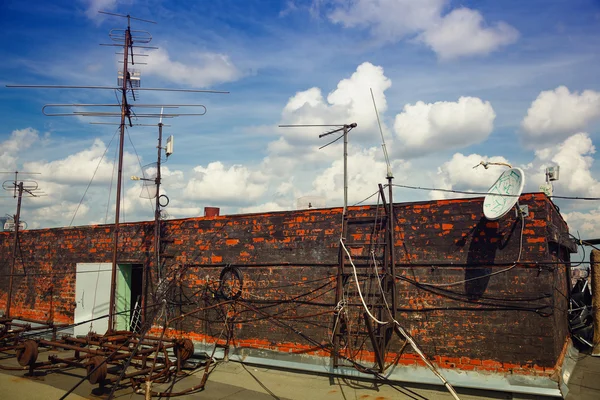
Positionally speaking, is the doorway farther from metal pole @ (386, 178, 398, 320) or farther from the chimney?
metal pole @ (386, 178, 398, 320)

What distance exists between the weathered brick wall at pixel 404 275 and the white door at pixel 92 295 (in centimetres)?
54

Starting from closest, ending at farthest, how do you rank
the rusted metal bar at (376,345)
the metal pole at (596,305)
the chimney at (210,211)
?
the rusted metal bar at (376,345) → the metal pole at (596,305) → the chimney at (210,211)

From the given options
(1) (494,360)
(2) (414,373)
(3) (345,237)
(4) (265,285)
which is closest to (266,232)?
(4) (265,285)

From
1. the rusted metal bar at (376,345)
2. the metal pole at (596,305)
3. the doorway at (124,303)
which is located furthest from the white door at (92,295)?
the metal pole at (596,305)

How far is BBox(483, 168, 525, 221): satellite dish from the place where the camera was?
7.71 m

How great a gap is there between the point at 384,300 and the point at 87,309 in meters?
9.59

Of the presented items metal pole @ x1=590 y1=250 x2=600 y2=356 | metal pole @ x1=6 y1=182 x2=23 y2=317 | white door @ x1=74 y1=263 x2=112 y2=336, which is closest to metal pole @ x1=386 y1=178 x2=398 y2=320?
metal pole @ x1=590 y1=250 x2=600 y2=356

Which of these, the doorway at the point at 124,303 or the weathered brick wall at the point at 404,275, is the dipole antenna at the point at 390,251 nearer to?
the weathered brick wall at the point at 404,275

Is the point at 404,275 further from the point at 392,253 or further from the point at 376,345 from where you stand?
the point at 376,345

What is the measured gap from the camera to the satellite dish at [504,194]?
7.71 meters

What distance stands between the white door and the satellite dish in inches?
422

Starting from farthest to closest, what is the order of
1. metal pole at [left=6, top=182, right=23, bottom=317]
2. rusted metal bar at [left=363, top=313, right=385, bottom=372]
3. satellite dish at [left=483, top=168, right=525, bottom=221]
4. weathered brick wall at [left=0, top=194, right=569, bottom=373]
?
1. metal pole at [left=6, top=182, right=23, bottom=317]
2. rusted metal bar at [left=363, top=313, right=385, bottom=372]
3. weathered brick wall at [left=0, top=194, right=569, bottom=373]
4. satellite dish at [left=483, top=168, right=525, bottom=221]

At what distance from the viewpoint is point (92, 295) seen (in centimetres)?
1357

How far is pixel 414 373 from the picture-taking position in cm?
880
